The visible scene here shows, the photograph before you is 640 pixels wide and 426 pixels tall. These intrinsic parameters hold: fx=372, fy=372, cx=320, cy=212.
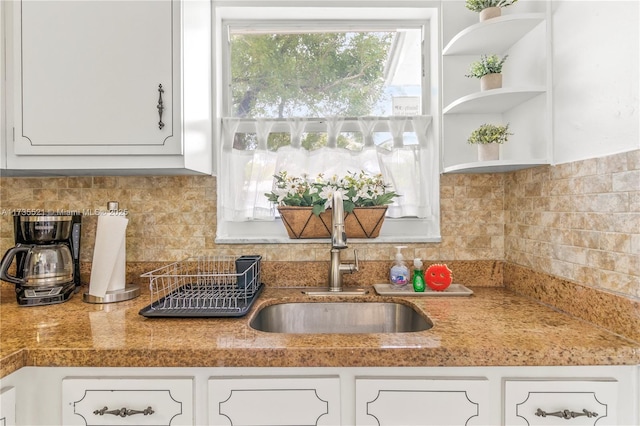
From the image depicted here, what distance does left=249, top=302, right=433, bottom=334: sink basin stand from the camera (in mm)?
1486

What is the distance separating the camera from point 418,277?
1552 millimetres

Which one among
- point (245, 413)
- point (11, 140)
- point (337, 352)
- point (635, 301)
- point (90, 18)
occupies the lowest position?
point (245, 413)

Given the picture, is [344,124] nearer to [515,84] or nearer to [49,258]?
[515,84]

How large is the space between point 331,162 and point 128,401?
1.26 m

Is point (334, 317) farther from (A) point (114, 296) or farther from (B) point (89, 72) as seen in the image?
(B) point (89, 72)

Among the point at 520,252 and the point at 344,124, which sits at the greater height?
the point at 344,124

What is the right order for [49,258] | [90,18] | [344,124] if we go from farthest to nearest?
[344,124] < [49,258] < [90,18]

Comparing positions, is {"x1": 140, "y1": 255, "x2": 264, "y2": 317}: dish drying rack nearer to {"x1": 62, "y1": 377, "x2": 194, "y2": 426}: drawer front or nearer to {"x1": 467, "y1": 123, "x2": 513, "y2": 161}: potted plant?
{"x1": 62, "y1": 377, "x2": 194, "y2": 426}: drawer front

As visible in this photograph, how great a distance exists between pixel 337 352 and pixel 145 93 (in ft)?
3.64

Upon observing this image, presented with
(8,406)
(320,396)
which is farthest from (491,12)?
(8,406)

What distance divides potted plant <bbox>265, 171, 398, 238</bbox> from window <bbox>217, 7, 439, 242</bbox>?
133 mm

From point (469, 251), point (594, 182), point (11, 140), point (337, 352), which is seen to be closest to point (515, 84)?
point (594, 182)

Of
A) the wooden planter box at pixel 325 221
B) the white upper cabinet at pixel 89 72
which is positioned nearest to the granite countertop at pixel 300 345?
the wooden planter box at pixel 325 221

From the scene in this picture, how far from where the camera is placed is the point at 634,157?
38.6 inches
